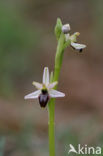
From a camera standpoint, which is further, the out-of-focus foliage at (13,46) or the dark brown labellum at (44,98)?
the out-of-focus foliage at (13,46)

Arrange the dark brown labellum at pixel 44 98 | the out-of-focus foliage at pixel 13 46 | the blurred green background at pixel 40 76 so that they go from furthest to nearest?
1. the out-of-focus foliage at pixel 13 46
2. the blurred green background at pixel 40 76
3. the dark brown labellum at pixel 44 98

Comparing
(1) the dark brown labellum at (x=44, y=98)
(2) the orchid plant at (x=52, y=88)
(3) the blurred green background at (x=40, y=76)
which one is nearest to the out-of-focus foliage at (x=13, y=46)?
Result: (3) the blurred green background at (x=40, y=76)

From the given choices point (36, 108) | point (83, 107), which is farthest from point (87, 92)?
point (36, 108)

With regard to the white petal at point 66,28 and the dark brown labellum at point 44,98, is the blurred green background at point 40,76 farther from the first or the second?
the white petal at point 66,28

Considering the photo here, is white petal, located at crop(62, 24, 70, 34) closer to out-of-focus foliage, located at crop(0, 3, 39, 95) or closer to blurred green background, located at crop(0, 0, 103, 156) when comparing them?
blurred green background, located at crop(0, 0, 103, 156)

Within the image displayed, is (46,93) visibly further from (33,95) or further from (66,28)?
(66,28)

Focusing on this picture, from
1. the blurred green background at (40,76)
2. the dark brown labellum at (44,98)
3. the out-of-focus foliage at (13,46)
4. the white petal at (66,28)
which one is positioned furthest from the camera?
the out-of-focus foliage at (13,46)

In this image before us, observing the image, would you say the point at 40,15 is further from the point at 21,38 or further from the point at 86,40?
the point at 21,38
